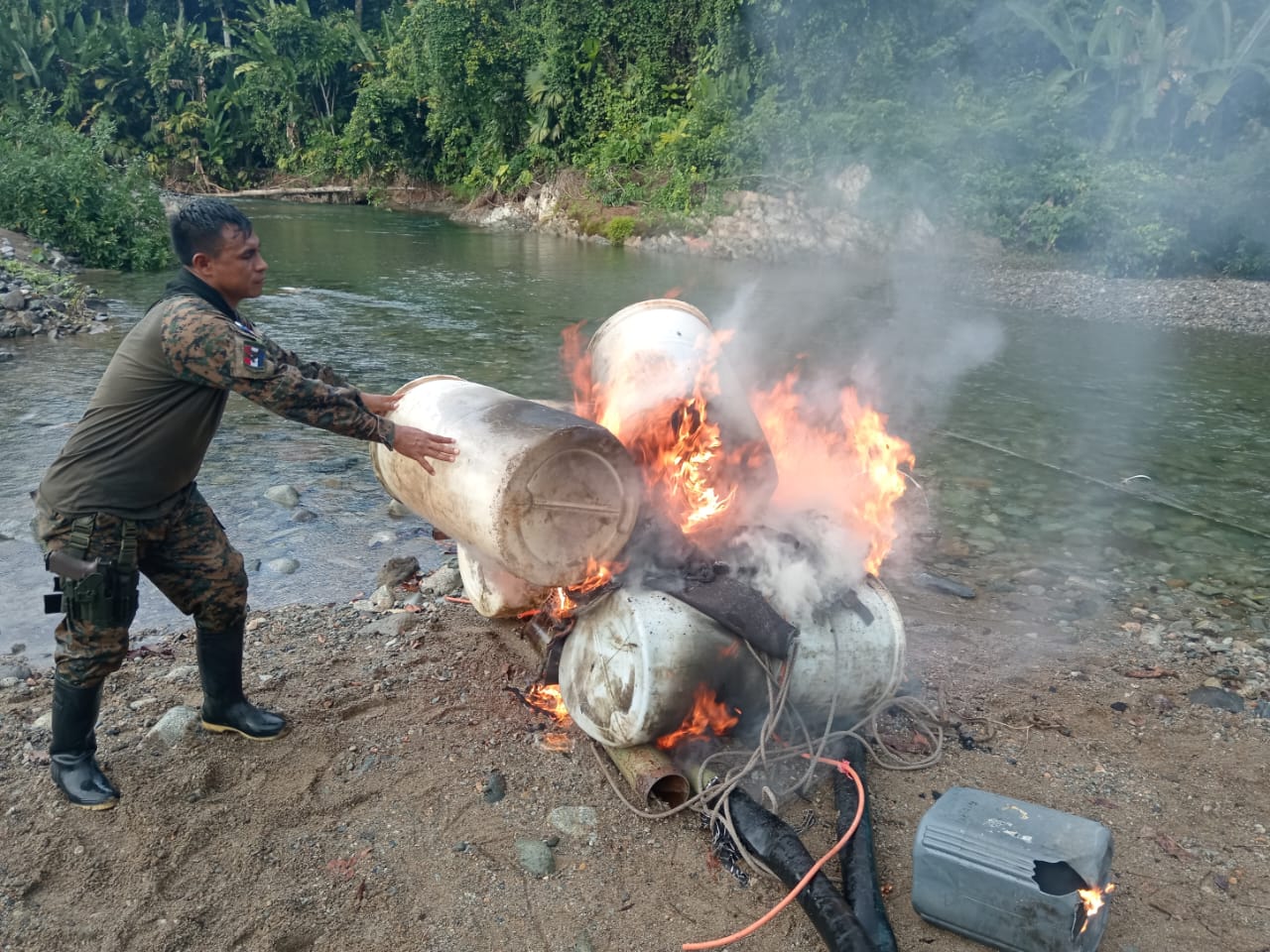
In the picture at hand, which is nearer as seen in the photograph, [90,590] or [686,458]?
[90,590]

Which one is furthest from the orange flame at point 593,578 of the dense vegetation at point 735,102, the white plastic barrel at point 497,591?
the dense vegetation at point 735,102

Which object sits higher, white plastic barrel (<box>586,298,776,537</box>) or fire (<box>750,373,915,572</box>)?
white plastic barrel (<box>586,298,776,537</box>)

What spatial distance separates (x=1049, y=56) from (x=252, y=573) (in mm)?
21085

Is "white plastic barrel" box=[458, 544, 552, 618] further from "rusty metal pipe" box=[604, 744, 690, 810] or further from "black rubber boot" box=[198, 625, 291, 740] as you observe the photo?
"black rubber boot" box=[198, 625, 291, 740]

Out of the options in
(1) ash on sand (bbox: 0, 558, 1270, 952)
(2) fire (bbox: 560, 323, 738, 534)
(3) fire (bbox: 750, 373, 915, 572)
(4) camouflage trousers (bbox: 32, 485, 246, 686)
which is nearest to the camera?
(1) ash on sand (bbox: 0, 558, 1270, 952)

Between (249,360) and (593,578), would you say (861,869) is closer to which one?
(593,578)

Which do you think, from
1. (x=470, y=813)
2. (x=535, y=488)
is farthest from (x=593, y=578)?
(x=470, y=813)

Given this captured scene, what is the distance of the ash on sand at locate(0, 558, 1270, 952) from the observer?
10.00ft

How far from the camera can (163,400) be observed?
3346 mm

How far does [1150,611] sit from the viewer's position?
5691 millimetres

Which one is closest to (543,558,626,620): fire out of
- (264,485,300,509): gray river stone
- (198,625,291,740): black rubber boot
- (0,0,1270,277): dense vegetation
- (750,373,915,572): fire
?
(750,373,915,572): fire

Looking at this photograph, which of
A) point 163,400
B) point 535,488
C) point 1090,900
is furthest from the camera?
point 535,488

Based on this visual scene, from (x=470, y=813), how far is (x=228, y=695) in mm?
1212

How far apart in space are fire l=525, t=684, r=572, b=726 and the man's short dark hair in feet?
7.60
